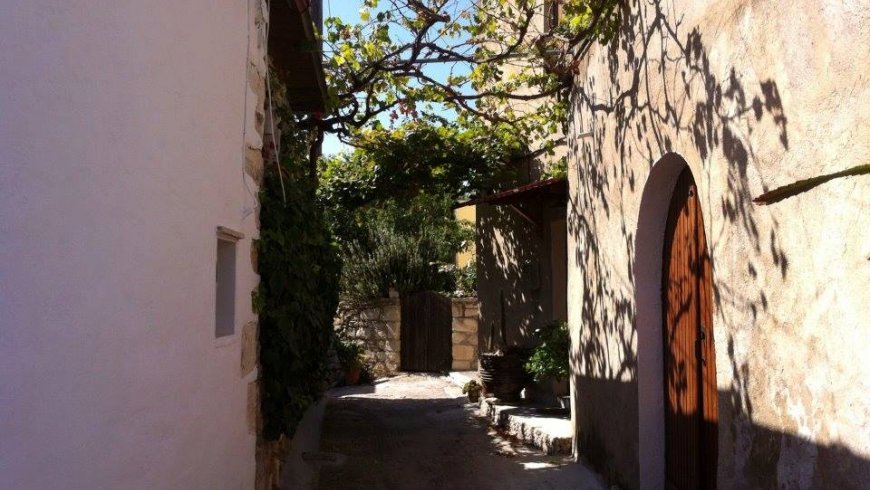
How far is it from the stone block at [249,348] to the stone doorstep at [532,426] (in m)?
3.58

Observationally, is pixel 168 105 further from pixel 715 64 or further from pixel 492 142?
pixel 492 142

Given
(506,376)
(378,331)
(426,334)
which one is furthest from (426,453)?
(378,331)

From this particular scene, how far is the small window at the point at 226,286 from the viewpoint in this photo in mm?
4070

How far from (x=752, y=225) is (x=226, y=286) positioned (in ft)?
8.07

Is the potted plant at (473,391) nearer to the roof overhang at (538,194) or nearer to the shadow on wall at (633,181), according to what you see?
the roof overhang at (538,194)

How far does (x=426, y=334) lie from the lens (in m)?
16.0

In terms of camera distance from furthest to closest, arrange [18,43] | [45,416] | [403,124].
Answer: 1. [403,124]
2. [45,416]
3. [18,43]

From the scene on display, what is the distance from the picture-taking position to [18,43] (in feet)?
5.94

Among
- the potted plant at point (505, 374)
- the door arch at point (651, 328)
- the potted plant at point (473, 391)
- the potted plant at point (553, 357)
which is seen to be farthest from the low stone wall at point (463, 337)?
the door arch at point (651, 328)

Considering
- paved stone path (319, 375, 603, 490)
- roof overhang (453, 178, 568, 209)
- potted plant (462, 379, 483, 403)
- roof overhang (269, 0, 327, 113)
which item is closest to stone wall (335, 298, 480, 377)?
paved stone path (319, 375, 603, 490)

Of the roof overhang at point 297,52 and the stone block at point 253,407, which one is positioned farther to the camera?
the roof overhang at point 297,52

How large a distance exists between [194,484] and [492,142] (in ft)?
28.0

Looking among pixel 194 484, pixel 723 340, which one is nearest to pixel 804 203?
pixel 723 340

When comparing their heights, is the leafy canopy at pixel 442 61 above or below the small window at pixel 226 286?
above
